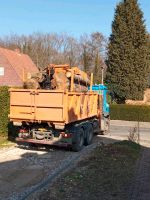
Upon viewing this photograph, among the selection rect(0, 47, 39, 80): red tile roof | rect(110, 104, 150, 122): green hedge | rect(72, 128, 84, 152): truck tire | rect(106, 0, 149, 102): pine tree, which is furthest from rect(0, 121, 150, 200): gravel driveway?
rect(0, 47, 39, 80): red tile roof

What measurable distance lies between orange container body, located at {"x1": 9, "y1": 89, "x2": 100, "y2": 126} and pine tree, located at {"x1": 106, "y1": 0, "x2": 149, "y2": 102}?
2520 cm

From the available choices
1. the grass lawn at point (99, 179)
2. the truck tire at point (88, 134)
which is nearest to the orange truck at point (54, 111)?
the truck tire at point (88, 134)

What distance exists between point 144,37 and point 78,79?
1012 inches

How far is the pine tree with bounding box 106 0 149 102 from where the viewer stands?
128 feet

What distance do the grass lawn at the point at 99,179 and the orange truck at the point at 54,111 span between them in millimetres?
1357

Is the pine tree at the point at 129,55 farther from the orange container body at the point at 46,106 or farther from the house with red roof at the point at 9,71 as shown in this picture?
the orange container body at the point at 46,106

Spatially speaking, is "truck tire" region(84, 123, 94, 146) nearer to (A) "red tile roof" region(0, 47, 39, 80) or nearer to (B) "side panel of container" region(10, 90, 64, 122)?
(B) "side panel of container" region(10, 90, 64, 122)

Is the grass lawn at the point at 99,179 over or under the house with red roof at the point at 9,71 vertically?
under

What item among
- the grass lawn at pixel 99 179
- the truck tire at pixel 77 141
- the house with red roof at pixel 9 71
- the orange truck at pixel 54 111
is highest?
the house with red roof at pixel 9 71

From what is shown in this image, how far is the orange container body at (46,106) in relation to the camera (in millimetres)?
13078

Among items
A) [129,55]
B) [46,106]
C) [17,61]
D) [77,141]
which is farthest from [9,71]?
[46,106]

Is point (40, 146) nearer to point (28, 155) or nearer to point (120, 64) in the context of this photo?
point (28, 155)

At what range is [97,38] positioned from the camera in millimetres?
62125

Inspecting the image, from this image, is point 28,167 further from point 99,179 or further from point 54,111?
point 54,111
